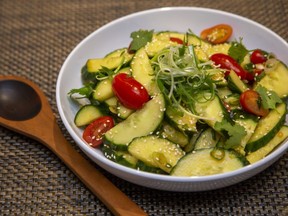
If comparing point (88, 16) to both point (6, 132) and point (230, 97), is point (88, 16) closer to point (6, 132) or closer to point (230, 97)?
point (6, 132)

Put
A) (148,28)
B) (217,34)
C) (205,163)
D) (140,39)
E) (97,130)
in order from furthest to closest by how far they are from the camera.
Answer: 1. (148,28)
2. (217,34)
3. (140,39)
4. (97,130)
5. (205,163)

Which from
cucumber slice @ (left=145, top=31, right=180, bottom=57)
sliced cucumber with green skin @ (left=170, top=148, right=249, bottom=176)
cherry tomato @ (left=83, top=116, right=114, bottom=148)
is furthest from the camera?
cucumber slice @ (left=145, top=31, right=180, bottom=57)

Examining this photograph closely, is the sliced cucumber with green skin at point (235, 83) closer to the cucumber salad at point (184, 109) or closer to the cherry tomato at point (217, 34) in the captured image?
the cucumber salad at point (184, 109)

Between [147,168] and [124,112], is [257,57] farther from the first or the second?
[147,168]

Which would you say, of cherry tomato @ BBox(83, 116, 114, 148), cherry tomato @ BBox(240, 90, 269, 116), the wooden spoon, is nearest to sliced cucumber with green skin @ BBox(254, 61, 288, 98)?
cherry tomato @ BBox(240, 90, 269, 116)

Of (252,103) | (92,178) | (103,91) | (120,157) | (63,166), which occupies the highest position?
(252,103)

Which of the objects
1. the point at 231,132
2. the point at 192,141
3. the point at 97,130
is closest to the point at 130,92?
the point at 97,130

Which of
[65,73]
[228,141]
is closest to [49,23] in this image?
[65,73]

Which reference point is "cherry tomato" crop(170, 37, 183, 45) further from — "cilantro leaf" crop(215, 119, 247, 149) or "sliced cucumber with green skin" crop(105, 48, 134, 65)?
"cilantro leaf" crop(215, 119, 247, 149)
